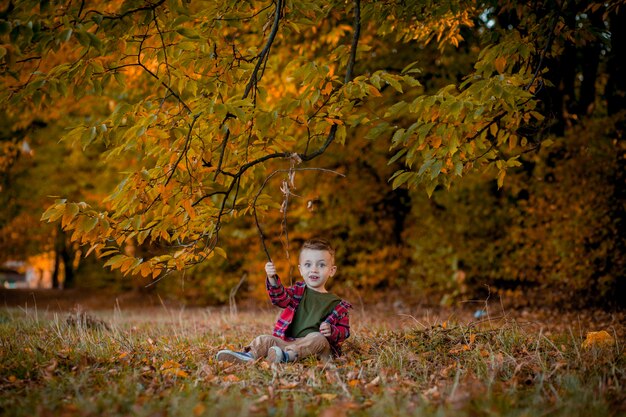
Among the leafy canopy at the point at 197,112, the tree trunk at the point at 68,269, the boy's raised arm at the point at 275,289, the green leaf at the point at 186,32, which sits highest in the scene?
the green leaf at the point at 186,32

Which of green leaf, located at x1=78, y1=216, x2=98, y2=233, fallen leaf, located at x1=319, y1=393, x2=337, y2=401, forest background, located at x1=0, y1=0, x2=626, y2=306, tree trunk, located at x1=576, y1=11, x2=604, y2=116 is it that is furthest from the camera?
tree trunk, located at x1=576, y1=11, x2=604, y2=116

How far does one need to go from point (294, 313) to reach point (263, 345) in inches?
15.1

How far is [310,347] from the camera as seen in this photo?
3.99 meters

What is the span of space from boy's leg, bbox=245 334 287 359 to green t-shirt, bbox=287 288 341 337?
0.18m

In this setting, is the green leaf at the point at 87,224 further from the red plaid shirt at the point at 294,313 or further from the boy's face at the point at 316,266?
the boy's face at the point at 316,266

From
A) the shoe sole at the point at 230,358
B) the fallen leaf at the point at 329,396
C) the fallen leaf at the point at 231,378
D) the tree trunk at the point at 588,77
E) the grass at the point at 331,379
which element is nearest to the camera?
the grass at the point at 331,379

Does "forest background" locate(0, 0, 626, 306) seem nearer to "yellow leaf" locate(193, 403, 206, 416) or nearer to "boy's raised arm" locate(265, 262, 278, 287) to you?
"boy's raised arm" locate(265, 262, 278, 287)

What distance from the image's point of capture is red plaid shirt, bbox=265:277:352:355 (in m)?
4.14

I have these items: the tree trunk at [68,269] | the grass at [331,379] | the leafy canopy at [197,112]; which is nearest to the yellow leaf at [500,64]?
the leafy canopy at [197,112]

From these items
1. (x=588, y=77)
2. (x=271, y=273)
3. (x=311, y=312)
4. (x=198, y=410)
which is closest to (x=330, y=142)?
(x=271, y=273)

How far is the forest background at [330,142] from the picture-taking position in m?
3.62

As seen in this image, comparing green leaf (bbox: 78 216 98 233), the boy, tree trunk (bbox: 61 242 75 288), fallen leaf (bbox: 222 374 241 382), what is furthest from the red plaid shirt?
tree trunk (bbox: 61 242 75 288)

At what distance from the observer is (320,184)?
10047 mm

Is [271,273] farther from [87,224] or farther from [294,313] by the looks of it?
[87,224]
